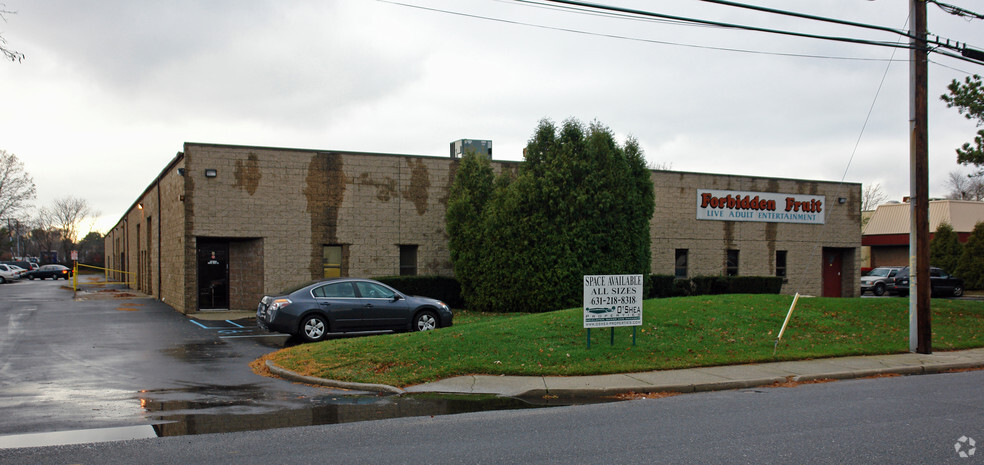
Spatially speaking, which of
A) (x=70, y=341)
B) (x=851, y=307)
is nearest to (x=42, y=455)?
(x=70, y=341)

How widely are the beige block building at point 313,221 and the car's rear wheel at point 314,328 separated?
819cm

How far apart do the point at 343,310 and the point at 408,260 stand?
9.65 metres

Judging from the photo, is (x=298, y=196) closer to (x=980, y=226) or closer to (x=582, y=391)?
(x=582, y=391)

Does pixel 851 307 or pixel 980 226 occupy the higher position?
pixel 980 226

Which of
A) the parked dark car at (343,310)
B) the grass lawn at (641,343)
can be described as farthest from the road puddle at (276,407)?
the parked dark car at (343,310)

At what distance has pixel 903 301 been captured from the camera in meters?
19.2

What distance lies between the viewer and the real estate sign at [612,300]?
1251 cm

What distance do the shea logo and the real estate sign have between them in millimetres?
18293

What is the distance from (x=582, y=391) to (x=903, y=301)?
44.8ft

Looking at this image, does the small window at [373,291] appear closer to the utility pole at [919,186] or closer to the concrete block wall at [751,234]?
the utility pole at [919,186]

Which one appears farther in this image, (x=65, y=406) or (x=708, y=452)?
A: (x=65, y=406)

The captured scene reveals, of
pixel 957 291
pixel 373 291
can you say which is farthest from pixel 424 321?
pixel 957 291

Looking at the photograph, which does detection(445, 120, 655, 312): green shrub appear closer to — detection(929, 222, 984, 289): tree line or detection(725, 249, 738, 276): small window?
detection(725, 249, 738, 276): small window

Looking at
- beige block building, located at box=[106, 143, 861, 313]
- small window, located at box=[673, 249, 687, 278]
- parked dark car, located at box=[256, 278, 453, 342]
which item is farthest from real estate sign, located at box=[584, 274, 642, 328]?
small window, located at box=[673, 249, 687, 278]
